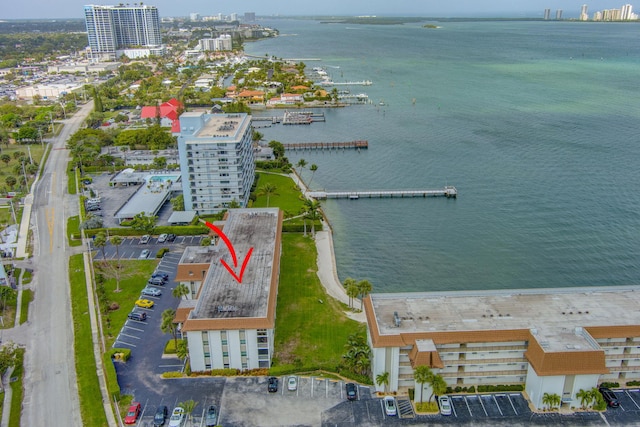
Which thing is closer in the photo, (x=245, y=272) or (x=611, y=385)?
(x=611, y=385)

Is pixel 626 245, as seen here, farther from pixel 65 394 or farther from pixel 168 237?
pixel 65 394

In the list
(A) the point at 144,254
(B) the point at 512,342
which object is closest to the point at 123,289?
(A) the point at 144,254

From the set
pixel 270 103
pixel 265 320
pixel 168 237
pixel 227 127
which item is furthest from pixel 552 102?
pixel 265 320

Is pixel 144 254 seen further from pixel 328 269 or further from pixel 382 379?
pixel 382 379

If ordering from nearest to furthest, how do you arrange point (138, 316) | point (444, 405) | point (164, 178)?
point (444, 405) → point (138, 316) → point (164, 178)

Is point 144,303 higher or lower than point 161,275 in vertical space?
lower
